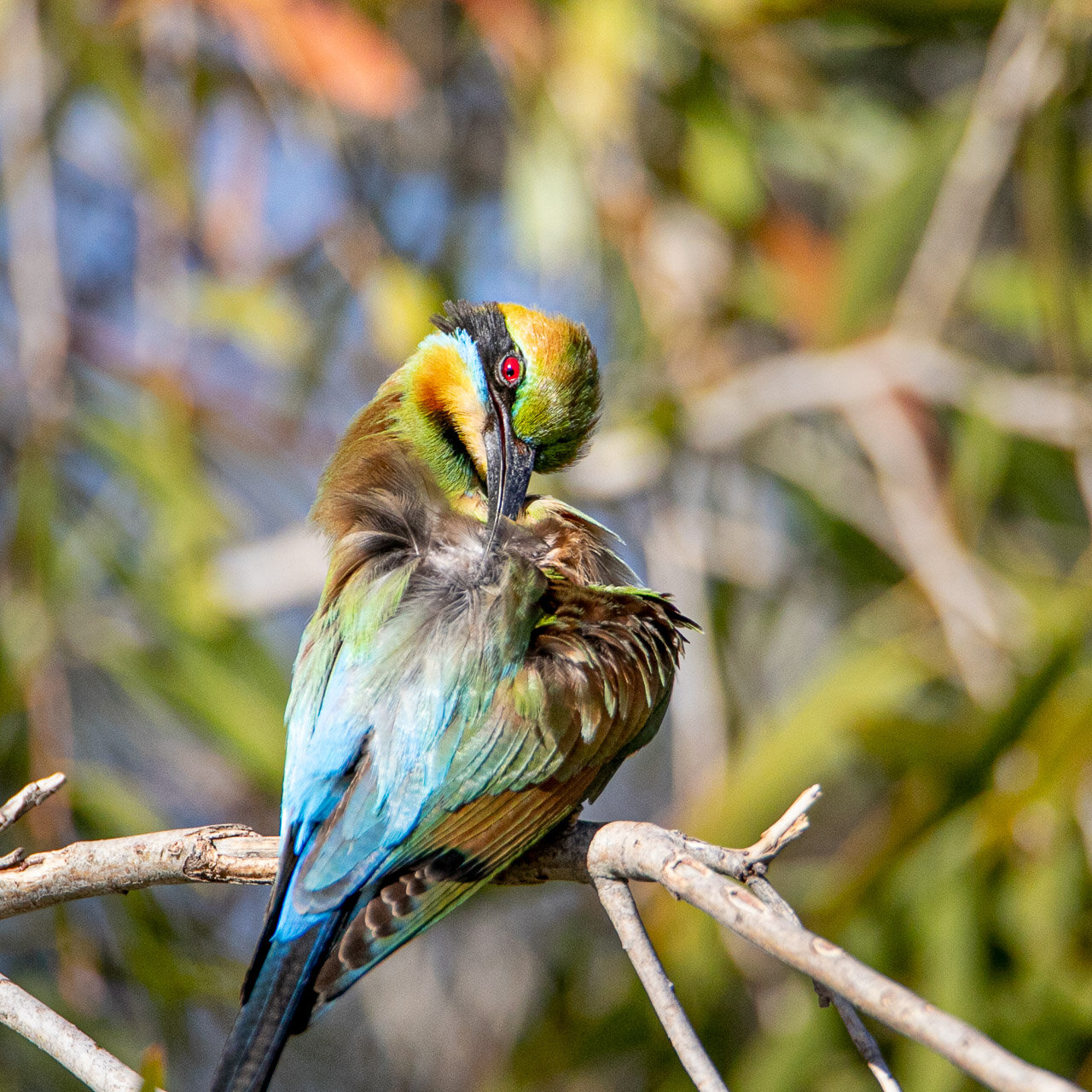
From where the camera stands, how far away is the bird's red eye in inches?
68.3

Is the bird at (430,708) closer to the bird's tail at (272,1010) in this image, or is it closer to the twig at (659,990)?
the bird's tail at (272,1010)

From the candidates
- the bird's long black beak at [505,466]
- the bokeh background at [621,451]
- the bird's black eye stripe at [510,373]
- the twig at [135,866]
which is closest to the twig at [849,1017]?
the twig at [135,866]

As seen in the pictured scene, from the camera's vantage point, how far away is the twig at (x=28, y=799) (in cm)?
120

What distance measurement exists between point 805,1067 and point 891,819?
0.44 meters

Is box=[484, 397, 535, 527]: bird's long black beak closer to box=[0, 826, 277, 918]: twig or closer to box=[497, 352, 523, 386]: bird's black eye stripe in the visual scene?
box=[497, 352, 523, 386]: bird's black eye stripe

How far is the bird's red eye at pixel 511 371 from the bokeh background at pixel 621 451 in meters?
0.80

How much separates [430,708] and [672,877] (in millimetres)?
404

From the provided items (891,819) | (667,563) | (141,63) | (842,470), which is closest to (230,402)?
(141,63)

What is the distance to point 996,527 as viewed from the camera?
334cm

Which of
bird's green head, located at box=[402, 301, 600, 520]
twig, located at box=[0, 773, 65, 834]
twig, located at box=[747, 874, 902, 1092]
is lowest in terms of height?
twig, located at box=[747, 874, 902, 1092]

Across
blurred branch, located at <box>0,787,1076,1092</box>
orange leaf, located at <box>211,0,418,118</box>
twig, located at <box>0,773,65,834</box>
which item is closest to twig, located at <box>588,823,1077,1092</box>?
blurred branch, located at <box>0,787,1076,1092</box>

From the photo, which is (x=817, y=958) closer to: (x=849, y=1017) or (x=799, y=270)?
(x=849, y=1017)

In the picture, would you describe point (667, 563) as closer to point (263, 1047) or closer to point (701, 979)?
point (701, 979)

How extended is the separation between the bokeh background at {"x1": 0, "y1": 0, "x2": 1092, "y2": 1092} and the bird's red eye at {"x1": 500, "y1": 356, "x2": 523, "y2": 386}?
80cm
